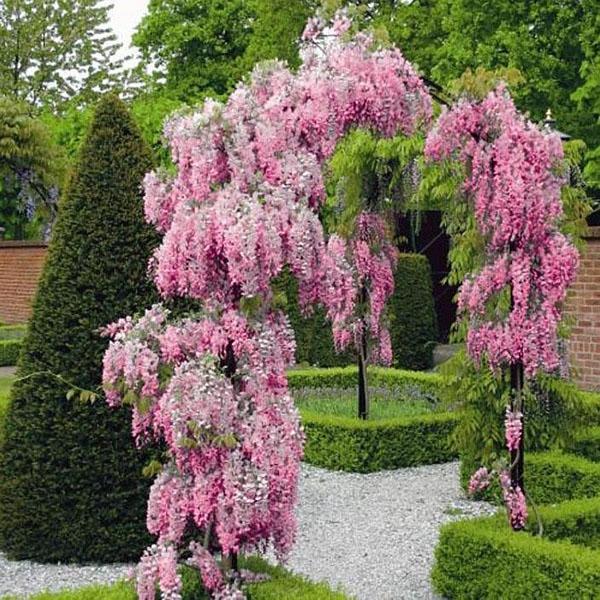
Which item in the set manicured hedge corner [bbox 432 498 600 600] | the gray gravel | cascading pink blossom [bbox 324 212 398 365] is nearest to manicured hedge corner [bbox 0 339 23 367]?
cascading pink blossom [bbox 324 212 398 365]

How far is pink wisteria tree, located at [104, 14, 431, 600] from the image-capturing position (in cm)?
463

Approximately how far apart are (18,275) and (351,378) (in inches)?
613

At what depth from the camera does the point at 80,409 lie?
21.7 feet

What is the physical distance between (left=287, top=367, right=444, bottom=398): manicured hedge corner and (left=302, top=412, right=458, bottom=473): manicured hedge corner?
229cm

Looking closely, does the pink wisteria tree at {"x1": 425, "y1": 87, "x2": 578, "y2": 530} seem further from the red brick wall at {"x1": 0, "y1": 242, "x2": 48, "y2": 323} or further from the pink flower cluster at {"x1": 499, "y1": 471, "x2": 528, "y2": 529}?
the red brick wall at {"x1": 0, "y1": 242, "x2": 48, "y2": 323}

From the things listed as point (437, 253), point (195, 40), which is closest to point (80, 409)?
point (437, 253)

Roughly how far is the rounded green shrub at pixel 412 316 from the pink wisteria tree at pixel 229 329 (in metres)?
11.7

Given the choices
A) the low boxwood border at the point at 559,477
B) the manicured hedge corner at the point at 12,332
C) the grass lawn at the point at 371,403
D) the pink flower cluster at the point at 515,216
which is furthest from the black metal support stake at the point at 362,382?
the manicured hedge corner at the point at 12,332

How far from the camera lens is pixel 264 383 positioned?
481cm

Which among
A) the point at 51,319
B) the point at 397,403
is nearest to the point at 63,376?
the point at 51,319

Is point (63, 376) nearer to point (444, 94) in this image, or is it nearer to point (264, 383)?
point (264, 383)

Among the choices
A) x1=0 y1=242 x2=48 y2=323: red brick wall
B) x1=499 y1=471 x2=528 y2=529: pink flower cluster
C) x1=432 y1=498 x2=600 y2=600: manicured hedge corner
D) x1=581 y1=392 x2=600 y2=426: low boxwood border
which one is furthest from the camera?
x1=0 y1=242 x2=48 y2=323: red brick wall

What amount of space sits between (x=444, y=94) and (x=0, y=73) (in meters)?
34.0

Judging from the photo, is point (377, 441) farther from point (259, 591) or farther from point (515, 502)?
point (259, 591)
